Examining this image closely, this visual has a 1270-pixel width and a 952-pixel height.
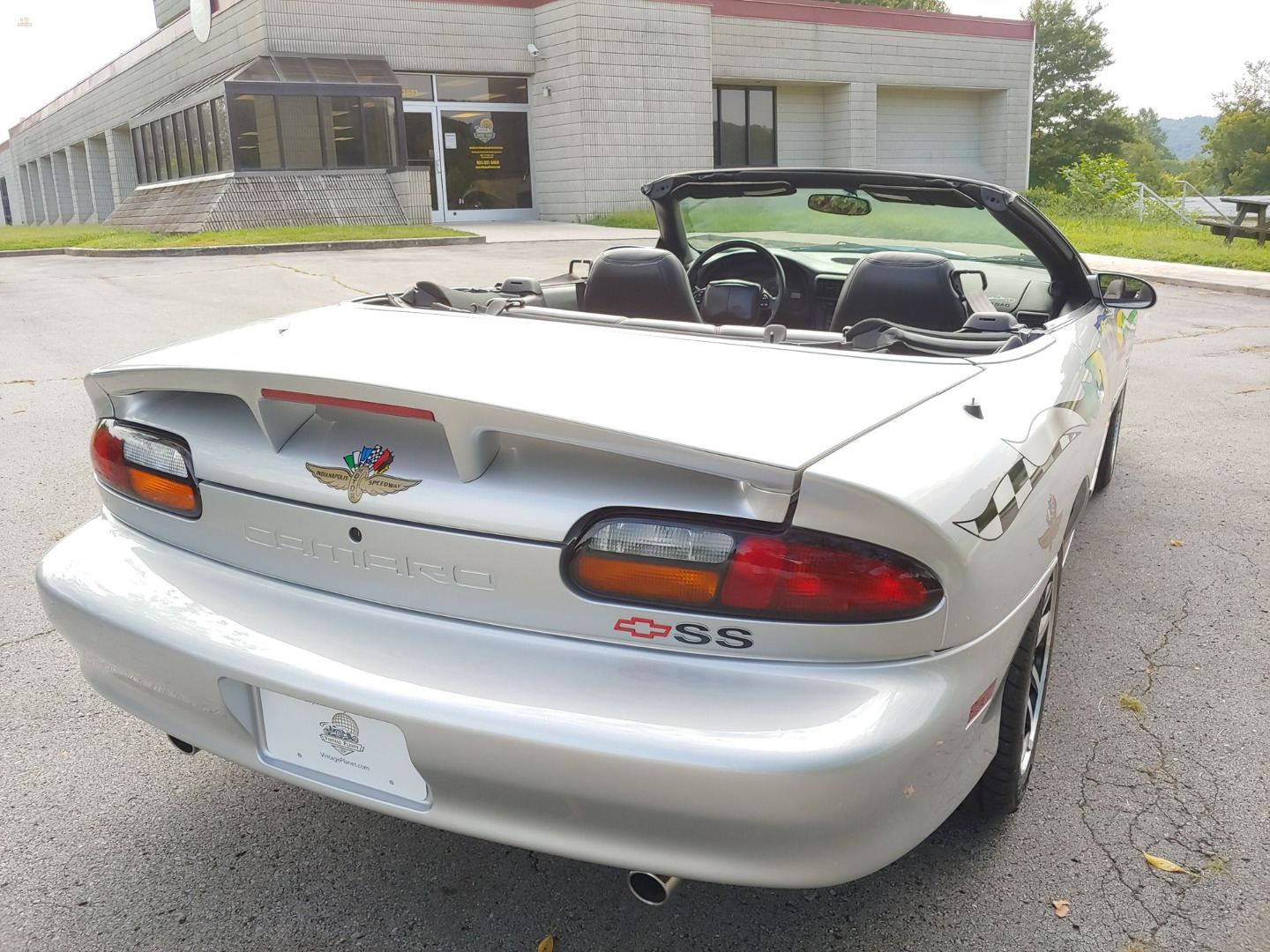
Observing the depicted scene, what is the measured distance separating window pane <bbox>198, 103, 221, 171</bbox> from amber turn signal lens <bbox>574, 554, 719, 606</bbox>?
75.3 ft

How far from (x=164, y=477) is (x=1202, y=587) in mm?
3393

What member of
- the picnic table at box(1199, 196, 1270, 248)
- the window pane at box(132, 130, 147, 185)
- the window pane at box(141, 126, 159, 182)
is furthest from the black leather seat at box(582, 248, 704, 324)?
the window pane at box(132, 130, 147, 185)

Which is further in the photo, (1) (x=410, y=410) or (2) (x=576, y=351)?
(2) (x=576, y=351)

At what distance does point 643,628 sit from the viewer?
5.55 ft

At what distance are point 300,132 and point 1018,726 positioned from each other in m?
22.0

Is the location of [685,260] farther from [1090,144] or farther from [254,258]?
[1090,144]

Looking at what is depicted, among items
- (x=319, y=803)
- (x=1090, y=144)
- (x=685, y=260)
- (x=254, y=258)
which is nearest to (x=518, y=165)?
(x=254, y=258)

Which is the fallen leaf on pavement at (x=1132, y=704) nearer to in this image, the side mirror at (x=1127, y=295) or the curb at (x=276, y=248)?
the side mirror at (x=1127, y=295)

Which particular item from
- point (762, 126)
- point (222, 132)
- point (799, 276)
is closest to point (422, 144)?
point (222, 132)

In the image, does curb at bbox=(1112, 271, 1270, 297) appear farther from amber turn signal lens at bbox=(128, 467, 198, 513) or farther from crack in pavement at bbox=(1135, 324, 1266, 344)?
amber turn signal lens at bbox=(128, 467, 198, 513)

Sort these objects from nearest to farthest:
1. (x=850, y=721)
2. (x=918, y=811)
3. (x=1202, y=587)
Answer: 1. (x=850, y=721)
2. (x=918, y=811)
3. (x=1202, y=587)

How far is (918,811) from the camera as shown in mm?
1729

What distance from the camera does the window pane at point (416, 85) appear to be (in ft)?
78.0

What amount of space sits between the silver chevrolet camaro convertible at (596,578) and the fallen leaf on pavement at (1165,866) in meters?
0.29
